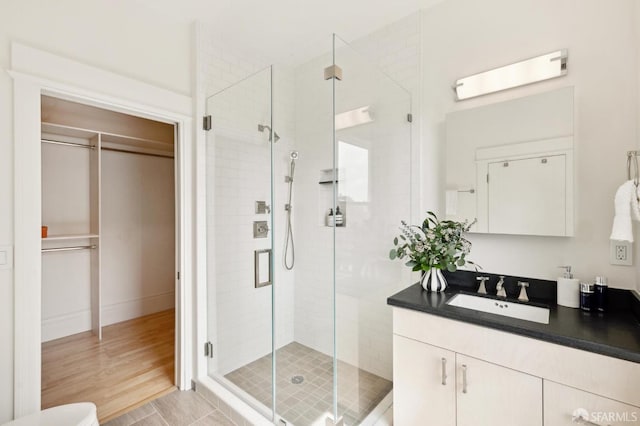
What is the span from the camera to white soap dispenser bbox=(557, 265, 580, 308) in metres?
1.51

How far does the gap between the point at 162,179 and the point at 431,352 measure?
383 centimetres

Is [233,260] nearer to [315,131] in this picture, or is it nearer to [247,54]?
[315,131]

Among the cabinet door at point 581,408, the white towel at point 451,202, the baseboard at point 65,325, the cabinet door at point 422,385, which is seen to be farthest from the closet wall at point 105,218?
the cabinet door at point 581,408

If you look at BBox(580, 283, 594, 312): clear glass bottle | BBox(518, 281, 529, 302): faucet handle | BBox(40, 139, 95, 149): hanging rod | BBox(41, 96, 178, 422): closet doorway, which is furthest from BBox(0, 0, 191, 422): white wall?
BBox(580, 283, 594, 312): clear glass bottle

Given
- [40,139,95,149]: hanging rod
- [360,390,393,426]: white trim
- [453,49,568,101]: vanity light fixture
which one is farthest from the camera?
[40,139,95,149]: hanging rod

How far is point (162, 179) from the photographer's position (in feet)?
12.9

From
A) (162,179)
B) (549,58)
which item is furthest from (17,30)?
(549,58)

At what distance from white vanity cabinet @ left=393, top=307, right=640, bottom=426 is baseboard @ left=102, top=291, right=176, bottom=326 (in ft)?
11.3

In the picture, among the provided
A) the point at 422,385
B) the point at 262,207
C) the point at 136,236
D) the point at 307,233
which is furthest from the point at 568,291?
the point at 136,236

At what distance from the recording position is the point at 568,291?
1530 mm

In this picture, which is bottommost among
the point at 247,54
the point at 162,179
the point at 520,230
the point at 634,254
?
the point at 634,254

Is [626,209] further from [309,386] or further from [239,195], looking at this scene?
[239,195]

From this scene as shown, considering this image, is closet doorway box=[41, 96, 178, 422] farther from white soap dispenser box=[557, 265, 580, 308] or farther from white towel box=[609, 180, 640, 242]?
white towel box=[609, 180, 640, 242]

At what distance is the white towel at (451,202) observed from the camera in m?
1.97
